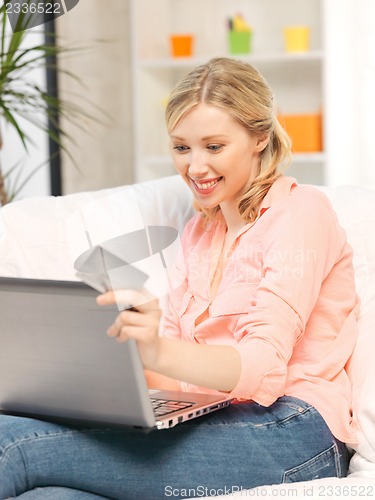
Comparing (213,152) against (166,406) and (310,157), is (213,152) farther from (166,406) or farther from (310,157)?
(310,157)

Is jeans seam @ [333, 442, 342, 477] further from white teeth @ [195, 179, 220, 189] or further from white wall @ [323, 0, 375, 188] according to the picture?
white wall @ [323, 0, 375, 188]

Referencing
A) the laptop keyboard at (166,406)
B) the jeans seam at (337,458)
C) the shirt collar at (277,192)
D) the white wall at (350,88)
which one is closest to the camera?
the laptop keyboard at (166,406)

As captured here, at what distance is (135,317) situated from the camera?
1.05 meters

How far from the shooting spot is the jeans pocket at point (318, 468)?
1345mm

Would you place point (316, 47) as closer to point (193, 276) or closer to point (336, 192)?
point (336, 192)

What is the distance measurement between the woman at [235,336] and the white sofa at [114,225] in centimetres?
8

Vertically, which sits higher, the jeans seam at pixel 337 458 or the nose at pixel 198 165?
the nose at pixel 198 165

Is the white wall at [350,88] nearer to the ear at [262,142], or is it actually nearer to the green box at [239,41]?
the green box at [239,41]

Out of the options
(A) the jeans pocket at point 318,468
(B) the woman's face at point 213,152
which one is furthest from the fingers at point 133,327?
(B) the woman's face at point 213,152

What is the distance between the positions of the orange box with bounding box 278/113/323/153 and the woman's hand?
2.61 meters

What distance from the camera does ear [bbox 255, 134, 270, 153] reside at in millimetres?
1582

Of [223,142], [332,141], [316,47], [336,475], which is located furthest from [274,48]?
[336,475]

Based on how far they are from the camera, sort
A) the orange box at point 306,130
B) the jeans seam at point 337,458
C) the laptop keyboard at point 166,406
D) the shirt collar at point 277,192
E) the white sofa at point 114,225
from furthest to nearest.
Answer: the orange box at point 306,130, the white sofa at point 114,225, the shirt collar at point 277,192, the jeans seam at point 337,458, the laptop keyboard at point 166,406

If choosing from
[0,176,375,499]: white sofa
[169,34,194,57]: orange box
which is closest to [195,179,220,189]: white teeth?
[0,176,375,499]: white sofa
